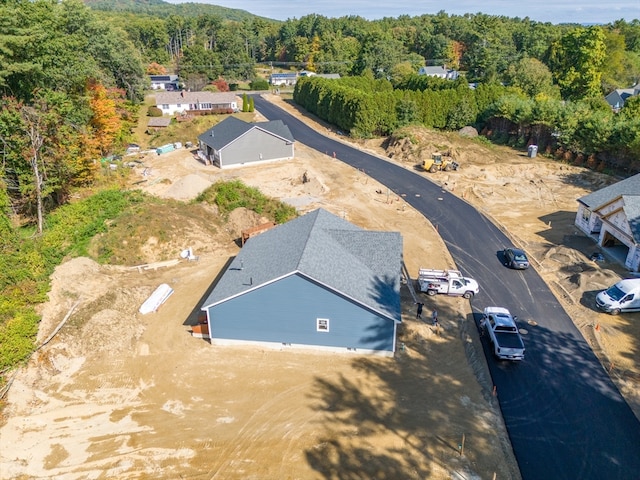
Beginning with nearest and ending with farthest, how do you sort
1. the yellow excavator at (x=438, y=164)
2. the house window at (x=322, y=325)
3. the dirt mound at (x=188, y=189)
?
the house window at (x=322, y=325) < the dirt mound at (x=188, y=189) < the yellow excavator at (x=438, y=164)

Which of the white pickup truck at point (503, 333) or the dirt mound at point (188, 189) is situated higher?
the dirt mound at point (188, 189)

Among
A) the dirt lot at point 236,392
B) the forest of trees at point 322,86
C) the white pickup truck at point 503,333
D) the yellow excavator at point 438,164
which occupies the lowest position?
the dirt lot at point 236,392

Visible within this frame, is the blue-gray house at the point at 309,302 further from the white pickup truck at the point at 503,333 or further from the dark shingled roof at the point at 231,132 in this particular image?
the dark shingled roof at the point at 231,132

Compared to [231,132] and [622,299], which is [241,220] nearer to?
[231,132]

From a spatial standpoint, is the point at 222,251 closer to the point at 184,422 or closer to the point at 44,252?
the point at 44,252

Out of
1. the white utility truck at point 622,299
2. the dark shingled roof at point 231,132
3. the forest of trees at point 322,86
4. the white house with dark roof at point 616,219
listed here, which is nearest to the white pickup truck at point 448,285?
the white utility truck at point 622,299

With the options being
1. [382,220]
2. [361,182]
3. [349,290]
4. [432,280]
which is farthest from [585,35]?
[349,290]

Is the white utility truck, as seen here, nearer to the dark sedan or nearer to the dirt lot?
the dirt lot

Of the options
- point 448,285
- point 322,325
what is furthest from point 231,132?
point 322,325
